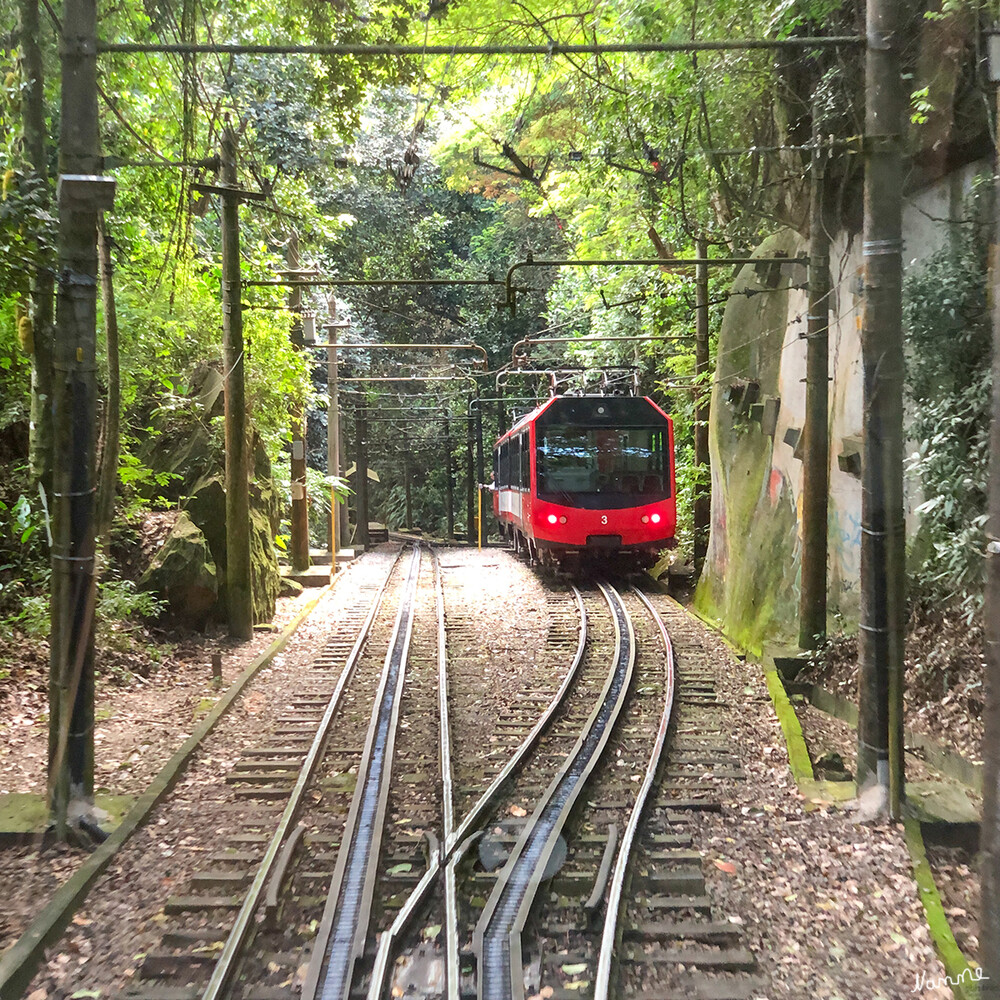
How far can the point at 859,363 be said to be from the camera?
347 inches

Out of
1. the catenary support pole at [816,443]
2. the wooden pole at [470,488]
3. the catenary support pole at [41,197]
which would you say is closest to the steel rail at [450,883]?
the catenary support pole at [816,443]

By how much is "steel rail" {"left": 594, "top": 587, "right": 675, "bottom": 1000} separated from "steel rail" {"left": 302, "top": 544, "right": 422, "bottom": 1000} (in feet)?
3.61

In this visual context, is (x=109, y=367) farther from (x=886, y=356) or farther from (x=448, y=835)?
(x=886, y=356)

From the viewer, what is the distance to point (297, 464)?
14977 millimetres

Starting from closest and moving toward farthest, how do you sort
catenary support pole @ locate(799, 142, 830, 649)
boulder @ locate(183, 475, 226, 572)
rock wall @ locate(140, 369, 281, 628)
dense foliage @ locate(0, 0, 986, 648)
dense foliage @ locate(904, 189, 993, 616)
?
dense foliage @ locate(904, 189, 993, 616) → dense foliage @ locate(0, 0, 986, 648) → catenary support pole @ locate(799, 142, 830, 649) → rock wall @ locate(140, 369, 281, 628) → boulder @ locate(183, 475, 226, 572)

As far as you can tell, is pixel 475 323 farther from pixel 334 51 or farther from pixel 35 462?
pixel 334 51

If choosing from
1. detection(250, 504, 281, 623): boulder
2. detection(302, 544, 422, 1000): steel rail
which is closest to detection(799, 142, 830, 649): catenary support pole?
detection(302, 544, 422, 1000): steel rail

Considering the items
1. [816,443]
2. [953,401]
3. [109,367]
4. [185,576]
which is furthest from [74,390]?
[816,443]

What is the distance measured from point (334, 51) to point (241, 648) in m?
7.52

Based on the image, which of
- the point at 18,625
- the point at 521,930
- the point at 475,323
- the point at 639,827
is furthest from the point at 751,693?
the point at 475,323

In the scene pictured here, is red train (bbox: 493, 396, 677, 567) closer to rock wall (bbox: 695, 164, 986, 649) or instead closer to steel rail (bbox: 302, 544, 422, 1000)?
rock wall (bbox: 695, 164, 986, 649)

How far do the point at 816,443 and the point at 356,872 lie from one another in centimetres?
608

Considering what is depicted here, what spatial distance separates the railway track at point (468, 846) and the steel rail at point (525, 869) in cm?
1

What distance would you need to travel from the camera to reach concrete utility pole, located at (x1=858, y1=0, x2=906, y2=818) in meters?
5.31
